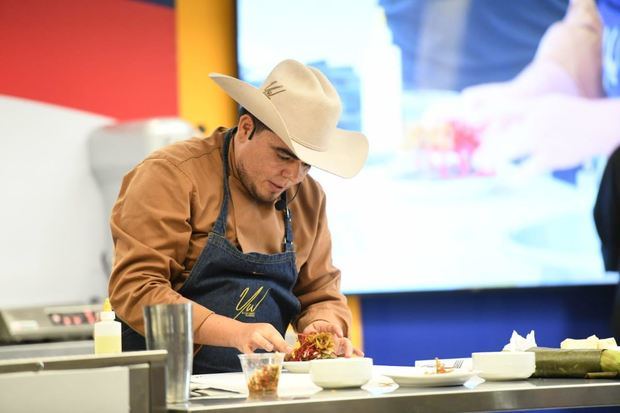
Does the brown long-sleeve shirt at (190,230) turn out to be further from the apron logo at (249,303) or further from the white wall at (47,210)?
the white wall at (47,210)

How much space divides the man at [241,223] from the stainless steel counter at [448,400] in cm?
68

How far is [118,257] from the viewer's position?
2660 millimetres

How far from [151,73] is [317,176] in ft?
3.00

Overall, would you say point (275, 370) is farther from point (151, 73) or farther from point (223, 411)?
point (151, 73)

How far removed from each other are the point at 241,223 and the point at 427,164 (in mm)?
2551

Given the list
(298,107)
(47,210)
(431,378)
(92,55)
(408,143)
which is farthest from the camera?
(408,143)

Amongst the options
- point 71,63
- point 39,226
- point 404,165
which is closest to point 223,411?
point 39,226

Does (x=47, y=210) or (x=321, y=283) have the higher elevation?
(x=47, y=210)

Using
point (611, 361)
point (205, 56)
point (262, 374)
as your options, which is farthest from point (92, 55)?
point (611, 361)

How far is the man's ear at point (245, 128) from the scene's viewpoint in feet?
9.50

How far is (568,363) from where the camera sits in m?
2.21

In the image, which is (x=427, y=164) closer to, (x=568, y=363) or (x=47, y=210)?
(x=47, y=210)

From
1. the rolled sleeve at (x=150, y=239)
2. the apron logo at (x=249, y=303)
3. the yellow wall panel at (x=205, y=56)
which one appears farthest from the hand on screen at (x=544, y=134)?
the rolled sleeve at (x=150, y=239)

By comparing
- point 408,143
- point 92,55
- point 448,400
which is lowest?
point 448,400
